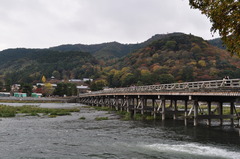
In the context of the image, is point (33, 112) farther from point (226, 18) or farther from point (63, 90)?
point (63, 90)

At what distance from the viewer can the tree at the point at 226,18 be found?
1378 centimetres

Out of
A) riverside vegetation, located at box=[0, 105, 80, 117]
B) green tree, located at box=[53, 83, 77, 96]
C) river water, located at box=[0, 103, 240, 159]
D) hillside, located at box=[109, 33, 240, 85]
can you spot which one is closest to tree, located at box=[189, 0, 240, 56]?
river water, located at box=[0, 103, 240, 159]

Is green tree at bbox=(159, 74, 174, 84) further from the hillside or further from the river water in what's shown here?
the river water

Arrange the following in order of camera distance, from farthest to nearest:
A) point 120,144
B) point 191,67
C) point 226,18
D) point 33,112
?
point 191,67 < point 33,112 < point 120,144 < point 226,18

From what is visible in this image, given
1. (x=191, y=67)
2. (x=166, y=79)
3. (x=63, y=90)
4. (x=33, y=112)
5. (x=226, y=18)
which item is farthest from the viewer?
(x=63, y=90)

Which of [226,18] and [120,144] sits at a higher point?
[226,18]

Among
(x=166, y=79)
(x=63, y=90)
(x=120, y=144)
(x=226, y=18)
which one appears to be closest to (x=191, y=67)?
(x=166, y=79)

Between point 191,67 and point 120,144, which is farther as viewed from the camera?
point 191,67

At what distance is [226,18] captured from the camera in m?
14.2

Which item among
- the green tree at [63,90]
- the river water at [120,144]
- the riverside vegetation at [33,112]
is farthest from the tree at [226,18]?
the green tree at [63,90]

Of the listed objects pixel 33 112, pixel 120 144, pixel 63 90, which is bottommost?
pixel 33 112

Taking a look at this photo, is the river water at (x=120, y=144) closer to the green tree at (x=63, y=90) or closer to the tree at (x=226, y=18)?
the tree at (x=226, y=18)

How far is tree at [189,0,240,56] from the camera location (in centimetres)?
1378

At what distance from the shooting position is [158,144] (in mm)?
23438
